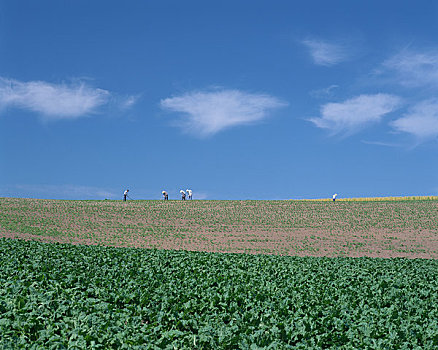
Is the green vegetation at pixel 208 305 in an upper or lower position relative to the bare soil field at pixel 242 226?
lower

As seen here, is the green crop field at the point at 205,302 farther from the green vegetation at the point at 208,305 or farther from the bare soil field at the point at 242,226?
the bare soil field at the point at 242,226

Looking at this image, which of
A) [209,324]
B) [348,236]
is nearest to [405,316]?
[209,324]

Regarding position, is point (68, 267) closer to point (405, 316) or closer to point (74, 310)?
point (74, 310)

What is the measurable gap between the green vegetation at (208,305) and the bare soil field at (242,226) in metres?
16.8

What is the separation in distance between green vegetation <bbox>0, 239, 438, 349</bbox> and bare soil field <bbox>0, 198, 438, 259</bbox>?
16.8m

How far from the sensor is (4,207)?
53.8 metres

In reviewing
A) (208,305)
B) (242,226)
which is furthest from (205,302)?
(242,226)

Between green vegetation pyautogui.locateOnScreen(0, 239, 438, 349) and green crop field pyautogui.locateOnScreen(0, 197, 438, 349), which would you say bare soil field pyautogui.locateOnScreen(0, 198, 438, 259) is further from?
green vegetation pyautogui.locateOnScreen(0, 239, 438, 349)

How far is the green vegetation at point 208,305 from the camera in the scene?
891 centimetres

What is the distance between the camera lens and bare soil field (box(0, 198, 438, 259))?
3675 centimetres

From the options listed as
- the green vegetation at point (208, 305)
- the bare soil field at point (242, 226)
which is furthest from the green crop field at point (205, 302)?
the bare soil field at point (242, 226)

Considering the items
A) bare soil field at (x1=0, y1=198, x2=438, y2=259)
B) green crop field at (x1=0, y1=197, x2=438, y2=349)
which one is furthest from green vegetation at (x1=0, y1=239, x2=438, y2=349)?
bare soil field at (x1=0, y1=198, x2=438, y2=259)

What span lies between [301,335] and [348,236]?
114 ft

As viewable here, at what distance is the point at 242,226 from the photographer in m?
47.0
